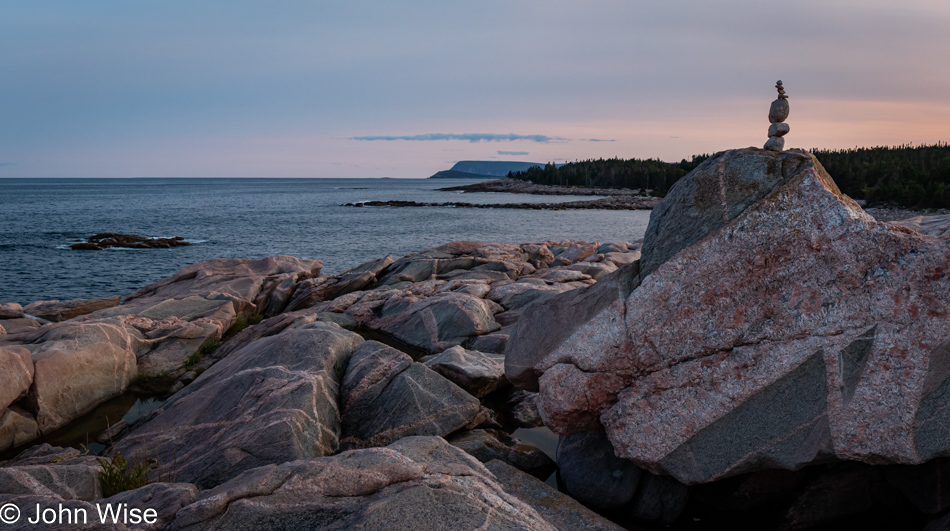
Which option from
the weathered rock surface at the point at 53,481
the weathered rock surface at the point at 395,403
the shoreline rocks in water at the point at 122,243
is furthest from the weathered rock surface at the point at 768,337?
the shoreline rocks in water at the point at 122,243

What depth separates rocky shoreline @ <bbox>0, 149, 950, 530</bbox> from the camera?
598cm

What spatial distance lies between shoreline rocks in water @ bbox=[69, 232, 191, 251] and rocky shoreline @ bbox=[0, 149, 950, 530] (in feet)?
160

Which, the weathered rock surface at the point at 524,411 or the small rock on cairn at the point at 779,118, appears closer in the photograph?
the small rock on cairn at the point at 779,118

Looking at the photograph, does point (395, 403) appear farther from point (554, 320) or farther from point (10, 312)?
point (10, 312)

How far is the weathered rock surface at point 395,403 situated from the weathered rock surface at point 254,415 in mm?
353

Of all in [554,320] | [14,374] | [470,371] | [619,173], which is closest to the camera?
[554,320]

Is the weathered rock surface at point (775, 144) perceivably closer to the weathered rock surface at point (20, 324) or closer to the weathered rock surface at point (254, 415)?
the weathered rock surface at point (254, 415)

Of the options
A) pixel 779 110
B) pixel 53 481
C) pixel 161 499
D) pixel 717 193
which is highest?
pixel 779 110

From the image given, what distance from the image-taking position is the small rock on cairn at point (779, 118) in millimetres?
7624

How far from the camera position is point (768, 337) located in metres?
6.81

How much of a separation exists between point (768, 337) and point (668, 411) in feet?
5.16

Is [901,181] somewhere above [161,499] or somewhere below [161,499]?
above

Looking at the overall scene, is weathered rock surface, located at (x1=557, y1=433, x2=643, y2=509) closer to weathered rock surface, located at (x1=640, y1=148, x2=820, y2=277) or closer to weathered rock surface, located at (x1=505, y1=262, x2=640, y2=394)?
weathered rock surface, located at (x1=505, y1=262, x2=640, y2=394)

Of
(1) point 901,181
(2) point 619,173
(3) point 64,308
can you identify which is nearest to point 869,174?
(1) point 901,181
